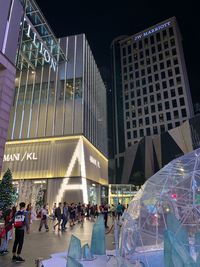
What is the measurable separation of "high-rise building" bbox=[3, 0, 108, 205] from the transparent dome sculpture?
23385 millimetres

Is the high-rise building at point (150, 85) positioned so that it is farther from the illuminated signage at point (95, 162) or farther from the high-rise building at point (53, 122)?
the high-rise building at point (53, 122)

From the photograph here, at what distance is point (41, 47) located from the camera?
29.3m

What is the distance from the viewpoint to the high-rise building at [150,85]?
60.1 m

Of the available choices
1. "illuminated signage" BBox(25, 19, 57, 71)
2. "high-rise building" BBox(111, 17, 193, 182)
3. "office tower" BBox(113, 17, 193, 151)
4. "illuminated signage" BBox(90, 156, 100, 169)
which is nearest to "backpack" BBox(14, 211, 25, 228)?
"illuminated signage" BBox(25, 19, 57, 71)

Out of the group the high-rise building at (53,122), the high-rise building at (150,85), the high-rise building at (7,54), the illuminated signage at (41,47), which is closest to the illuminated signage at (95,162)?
the high-rise building at (53,122)

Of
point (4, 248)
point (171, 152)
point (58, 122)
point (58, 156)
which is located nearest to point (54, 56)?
point (58, 122)

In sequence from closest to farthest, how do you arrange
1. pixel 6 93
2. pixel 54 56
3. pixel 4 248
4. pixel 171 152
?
pixel 4 248, pixel 6 93, pixel 54 56, pixel 171 152

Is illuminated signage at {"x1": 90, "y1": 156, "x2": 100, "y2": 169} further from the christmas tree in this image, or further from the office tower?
the office tower

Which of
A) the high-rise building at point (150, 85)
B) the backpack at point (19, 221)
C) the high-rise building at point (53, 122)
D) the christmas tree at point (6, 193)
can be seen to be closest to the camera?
the backpack at point (19, 221)

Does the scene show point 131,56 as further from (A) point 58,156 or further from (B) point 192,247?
(B) point 192,247

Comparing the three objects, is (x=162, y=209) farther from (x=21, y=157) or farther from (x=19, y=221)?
(x=21, y=157)

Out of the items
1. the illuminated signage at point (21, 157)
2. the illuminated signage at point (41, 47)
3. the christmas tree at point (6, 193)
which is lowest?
the christmas tree at point (6, 193)

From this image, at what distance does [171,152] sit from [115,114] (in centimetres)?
3181

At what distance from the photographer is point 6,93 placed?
19297 millimetres
